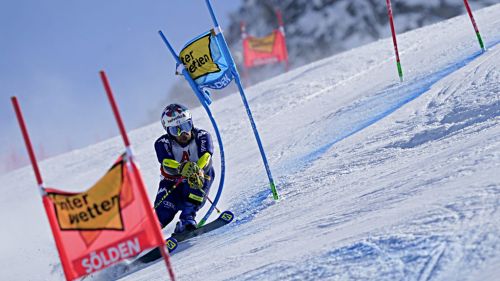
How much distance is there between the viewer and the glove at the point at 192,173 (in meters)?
6.22

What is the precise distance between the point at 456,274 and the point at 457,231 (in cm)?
40

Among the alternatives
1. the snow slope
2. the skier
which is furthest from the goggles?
the snow slope

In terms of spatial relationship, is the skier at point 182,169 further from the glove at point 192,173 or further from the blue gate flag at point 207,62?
the blue gate flag at point 207,62

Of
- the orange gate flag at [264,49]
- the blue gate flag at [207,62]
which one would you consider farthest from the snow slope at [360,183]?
the orange gate flag at [264,49]

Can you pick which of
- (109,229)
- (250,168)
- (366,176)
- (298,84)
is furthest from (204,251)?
(298,84)

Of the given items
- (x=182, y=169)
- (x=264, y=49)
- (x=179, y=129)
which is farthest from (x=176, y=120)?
(x=264, y=49)

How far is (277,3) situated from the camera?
3544 centimetres

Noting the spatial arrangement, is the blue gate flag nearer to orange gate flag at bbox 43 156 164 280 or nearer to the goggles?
the goggles

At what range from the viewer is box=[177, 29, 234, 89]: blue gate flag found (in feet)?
21.1

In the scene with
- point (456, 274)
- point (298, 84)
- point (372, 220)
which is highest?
point (298, 84)

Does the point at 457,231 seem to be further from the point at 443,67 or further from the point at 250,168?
the point at 443,67

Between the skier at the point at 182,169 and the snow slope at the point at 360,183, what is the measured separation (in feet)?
1.45

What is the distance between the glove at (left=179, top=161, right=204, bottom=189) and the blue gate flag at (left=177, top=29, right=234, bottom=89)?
818mm

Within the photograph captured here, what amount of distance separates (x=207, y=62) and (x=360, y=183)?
197 cm
